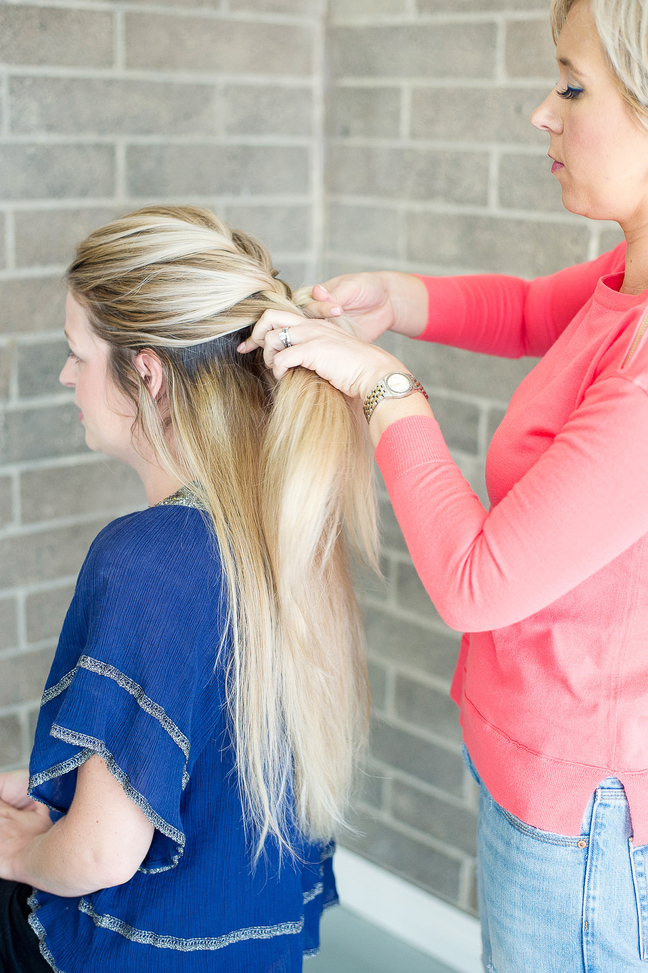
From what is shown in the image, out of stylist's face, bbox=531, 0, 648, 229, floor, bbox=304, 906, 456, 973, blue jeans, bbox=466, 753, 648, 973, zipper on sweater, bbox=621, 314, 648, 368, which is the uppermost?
stylist's face, bbox=531, 0, 648, 229

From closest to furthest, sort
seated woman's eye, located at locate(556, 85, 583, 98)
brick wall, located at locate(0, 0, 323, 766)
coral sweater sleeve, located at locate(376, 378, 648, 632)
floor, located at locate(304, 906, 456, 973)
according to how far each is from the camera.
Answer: coral sweater sleeve, located at locate(376, 378, 648, 632) < seated woman's eye, located at locate(556, 85, 583, 98) < brick wall, located at locate(0, 0, 323, 766) < floor, located at locate(304, 906, 456, 973)

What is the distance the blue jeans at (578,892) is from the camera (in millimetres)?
1017

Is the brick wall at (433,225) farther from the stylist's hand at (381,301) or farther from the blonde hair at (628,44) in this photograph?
the blonde hair at (628,44)

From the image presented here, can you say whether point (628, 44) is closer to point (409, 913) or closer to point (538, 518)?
point (538, 518)

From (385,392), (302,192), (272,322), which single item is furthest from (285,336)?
(302,192)

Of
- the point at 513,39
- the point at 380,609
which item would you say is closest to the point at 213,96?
the point at 513,39

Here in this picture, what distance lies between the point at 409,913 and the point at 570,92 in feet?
6.02

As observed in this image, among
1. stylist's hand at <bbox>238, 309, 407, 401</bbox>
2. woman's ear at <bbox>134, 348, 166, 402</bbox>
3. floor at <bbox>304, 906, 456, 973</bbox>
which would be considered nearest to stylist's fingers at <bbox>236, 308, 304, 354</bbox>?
stylist's hand at <bbox>238, 309, 407, 401</bbox>

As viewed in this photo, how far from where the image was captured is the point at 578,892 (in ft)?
3.40

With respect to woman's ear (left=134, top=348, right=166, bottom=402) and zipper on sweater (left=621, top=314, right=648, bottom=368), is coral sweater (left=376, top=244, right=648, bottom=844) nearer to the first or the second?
zipper on sweater (left=621, top=314, right=648, bottom=368)

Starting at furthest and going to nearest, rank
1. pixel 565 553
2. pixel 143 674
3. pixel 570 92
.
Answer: pixel 143 674, pixel 570 92, pixel 565 553

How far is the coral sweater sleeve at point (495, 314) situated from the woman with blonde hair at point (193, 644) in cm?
33

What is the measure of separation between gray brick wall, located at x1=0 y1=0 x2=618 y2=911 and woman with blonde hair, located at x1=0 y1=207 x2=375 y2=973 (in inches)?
20.0

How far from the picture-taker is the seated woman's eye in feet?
3.22
